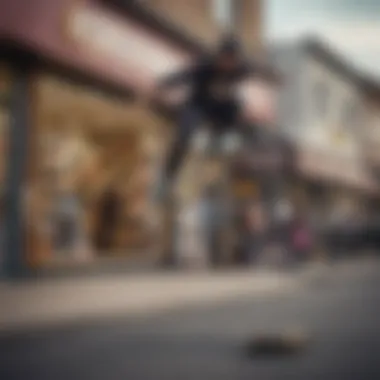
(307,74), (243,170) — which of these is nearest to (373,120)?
(307,74)

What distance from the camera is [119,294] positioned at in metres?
2.77

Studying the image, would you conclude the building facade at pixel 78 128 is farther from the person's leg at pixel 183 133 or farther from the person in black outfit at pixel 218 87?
the person in black outfit at pixel 218 87

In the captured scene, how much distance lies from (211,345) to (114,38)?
1786 mm

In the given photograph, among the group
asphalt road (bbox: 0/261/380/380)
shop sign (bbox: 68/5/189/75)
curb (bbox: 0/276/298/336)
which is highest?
shop sign (bbox: 68/5/189/75)

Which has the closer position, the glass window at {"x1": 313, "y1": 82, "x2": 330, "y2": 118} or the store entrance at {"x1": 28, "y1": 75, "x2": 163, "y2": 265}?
the glass window at {"x1": 313, "y1": 82, "x2": 330, "y2": 118}

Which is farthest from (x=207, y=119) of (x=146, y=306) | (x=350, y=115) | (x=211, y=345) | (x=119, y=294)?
(x=119, y=294)

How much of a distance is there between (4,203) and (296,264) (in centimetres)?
101

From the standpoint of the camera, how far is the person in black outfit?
1589mm

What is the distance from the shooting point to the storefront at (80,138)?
122 inches

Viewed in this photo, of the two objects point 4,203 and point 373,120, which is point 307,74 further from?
point 4,203

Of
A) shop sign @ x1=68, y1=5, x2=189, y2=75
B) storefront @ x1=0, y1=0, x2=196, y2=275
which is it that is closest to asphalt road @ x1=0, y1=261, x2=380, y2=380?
storefront @ x1=0, y1=0, x2=196, y2=275

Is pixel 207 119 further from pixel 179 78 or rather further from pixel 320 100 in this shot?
pixel 320 100

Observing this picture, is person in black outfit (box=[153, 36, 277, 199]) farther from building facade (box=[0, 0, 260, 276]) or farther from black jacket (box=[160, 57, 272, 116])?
building facade (box=[0, 0, 260, 276])

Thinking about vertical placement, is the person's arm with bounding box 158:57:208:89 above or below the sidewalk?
above
